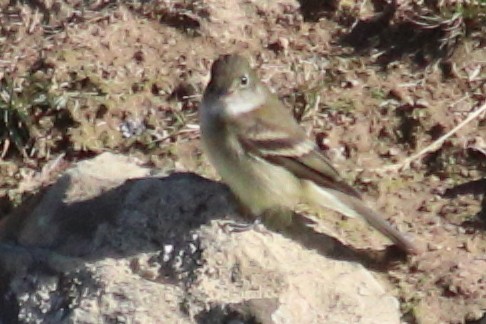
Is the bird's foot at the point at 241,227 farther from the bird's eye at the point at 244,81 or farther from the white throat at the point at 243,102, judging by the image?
the bird's eye at the point at 244,81

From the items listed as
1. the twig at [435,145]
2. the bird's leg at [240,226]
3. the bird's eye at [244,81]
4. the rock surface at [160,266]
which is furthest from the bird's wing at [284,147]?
the twig at [435,145]

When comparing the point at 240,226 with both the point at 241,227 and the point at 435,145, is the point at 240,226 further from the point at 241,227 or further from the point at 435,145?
the point at 435,145

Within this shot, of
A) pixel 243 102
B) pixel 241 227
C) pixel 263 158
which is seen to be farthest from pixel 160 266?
pixel 243 102

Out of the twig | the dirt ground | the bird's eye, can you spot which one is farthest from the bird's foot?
the twig

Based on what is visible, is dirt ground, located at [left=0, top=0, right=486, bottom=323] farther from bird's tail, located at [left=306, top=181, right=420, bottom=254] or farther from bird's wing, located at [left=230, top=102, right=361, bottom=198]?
bird's wing, located at [left=230, top=102, right=361, bottom=198]

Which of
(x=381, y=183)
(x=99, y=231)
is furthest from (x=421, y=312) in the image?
(x=99, y=231)

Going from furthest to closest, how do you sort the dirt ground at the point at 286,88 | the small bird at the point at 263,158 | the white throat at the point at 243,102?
the dirt ground at the point at 286,88 < the white throat at the point at 243,102 < the small bird at the point at 263,158

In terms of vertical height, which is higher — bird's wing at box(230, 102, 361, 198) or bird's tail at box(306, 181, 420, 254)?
bird's wing at box(230, 102, 361, 198)
